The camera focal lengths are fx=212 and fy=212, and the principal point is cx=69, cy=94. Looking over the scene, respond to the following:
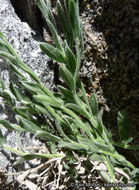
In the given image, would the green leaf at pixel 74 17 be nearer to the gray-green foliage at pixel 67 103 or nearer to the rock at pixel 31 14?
the gray-green foliage at pixel 67 103

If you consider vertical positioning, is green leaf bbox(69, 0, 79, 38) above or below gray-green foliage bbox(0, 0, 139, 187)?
above

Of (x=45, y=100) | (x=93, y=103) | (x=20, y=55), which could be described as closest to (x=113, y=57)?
(x=93, y=103)

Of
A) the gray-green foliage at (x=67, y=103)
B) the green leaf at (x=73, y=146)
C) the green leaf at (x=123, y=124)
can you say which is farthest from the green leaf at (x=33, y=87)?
the green leaf at (x=123, y=124)

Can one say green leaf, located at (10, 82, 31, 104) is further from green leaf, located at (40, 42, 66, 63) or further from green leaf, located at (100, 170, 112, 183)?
green leaf, located at (100, 170, 112, 183)

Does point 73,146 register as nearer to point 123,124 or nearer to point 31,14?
point 123,124

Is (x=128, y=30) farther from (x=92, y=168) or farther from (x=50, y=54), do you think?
(x=92, y=168)

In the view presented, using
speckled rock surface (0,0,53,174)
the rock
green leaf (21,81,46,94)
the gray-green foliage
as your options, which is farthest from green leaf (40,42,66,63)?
the rock

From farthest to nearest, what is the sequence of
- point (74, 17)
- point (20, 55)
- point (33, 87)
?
Result: point (20, 55) < point (33, 87) < point (74, 17)

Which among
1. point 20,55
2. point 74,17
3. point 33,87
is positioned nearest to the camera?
point 74,17
